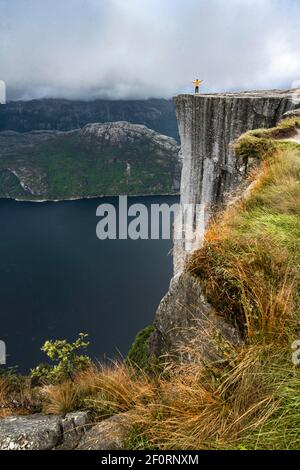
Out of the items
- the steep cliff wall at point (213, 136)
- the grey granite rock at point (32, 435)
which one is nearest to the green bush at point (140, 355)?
the grey granite rock at point (32, 435)

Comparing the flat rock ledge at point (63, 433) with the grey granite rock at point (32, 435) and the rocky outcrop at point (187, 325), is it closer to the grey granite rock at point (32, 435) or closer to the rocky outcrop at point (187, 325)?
the grey granite rock at point (32, 435)

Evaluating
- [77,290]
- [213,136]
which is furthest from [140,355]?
[77,290]

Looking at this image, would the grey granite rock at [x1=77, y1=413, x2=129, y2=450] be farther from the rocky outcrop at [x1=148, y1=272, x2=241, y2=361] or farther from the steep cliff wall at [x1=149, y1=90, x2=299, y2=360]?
the steep cliff wall at [x1=149, y1=90, x2=299, y2=360]

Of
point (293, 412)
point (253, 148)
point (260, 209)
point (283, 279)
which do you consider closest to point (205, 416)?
point (293, 412)

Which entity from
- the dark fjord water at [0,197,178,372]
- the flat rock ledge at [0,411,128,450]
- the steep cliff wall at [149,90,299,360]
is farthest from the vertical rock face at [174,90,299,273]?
the dark fjord water at [0,197,178,372]

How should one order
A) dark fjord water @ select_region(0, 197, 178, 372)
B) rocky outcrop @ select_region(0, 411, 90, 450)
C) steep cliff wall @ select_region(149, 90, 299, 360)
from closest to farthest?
rocky outcrop @ select_region(0, 411, 90, 450), steep cliff wall @ select_region(149, 90, 299, 360), dark fjord water @ select_region(0, 197, 178, 372)

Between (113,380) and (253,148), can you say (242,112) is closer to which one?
(253,148)
